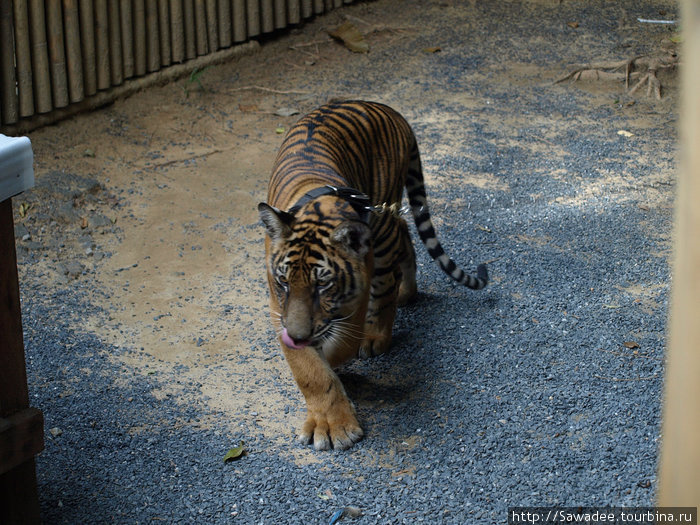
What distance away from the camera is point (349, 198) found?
3658 mm

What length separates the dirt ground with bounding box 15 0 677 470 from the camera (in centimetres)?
437

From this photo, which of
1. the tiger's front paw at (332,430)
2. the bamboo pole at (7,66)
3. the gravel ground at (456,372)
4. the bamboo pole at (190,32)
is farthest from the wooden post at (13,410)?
the bamboo pole at (190,32)

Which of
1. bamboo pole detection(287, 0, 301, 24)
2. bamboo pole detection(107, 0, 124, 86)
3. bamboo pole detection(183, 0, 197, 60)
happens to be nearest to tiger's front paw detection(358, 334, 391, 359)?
bamboo pole detection(107, 0, 124, 86)

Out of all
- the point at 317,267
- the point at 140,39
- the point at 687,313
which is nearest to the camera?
the point at 687,313

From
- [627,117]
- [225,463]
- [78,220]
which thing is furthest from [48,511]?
[627,117]

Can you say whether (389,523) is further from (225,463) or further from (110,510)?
(110,510)

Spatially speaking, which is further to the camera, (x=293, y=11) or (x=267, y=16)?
(x=293, y=11)

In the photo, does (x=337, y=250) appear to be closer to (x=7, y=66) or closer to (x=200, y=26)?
(x=7, y=66)

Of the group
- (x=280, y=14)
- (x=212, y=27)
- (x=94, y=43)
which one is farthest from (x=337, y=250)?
(x=280, y=14)

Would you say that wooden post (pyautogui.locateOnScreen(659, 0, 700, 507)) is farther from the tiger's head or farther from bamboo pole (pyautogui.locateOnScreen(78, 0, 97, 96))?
bamboo pole (pyautogui.locateOnScreen(78, 0, 97, 96))

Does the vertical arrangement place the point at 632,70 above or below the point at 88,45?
below

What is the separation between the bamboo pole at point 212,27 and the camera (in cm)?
734

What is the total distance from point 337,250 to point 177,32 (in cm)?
447

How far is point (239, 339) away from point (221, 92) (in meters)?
3.62
